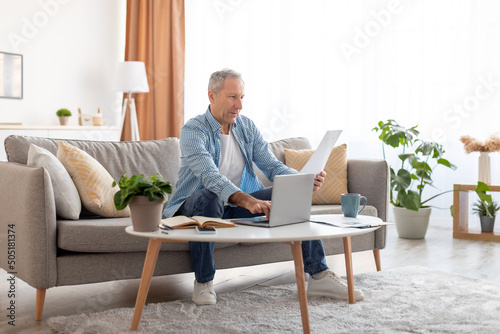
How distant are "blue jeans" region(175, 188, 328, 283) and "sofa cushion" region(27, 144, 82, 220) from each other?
1.39 ft

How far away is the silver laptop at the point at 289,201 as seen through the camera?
188cm

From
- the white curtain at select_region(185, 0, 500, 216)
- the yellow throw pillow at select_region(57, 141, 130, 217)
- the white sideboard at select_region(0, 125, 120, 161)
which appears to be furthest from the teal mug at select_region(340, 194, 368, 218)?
the white sideboard at select_region(0, 125, 120, 161)

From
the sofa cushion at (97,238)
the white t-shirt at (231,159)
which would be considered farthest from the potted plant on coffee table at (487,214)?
the sofa cushion at (97,238)

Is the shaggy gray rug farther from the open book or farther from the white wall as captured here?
the white wall

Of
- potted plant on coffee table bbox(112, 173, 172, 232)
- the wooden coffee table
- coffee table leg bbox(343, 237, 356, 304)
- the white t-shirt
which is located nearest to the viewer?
the wooden coffee table

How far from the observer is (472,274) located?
115 inches

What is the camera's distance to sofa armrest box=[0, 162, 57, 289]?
212 cm

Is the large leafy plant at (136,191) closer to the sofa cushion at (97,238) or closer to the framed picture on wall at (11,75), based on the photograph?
the sofa cushion at (97,238)

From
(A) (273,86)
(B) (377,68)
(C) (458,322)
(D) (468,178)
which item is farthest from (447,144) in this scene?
(C) (458,322)

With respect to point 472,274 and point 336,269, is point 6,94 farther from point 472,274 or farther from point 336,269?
point 472,274

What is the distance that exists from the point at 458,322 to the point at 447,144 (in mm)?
2646

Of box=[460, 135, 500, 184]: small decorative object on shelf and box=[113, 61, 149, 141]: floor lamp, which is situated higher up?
box=[113, 61, 149, 141]: floor lamp

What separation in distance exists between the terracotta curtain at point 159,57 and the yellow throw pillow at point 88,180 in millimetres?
2716

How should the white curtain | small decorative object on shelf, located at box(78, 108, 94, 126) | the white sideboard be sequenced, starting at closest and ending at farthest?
the white sideboard
the white curtain
small decorative object on shelf, located at box(78, 108, 94, 126)
